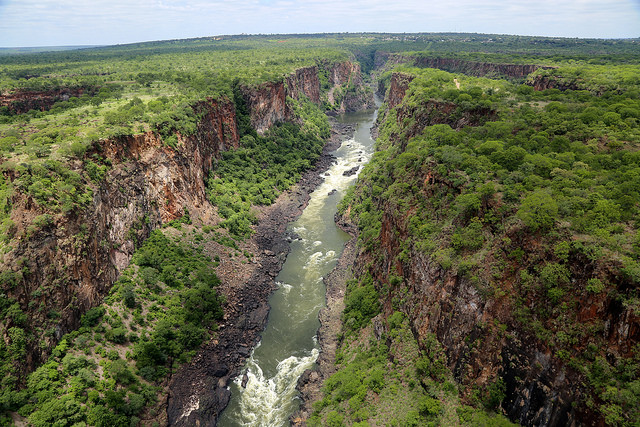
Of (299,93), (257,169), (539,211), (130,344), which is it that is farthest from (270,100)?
(539,211)

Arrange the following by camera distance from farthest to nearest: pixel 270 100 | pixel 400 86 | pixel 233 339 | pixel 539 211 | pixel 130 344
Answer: pixel 400 86, pixel 270 100, pixel 233 339, pixel 130 344, pixel 539 211

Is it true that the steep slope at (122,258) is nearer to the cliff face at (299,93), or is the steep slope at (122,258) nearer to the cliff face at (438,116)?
the cliff face at (299,93)

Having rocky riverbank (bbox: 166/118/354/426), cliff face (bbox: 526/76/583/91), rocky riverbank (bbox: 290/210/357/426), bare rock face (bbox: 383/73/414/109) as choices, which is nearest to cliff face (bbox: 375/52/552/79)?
cliff face (bbox: 526/76/583/91)

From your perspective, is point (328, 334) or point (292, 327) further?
point (292, 327)

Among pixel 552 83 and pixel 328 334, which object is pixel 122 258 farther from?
pixel 552 83

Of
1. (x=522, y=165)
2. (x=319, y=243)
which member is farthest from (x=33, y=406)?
(x=522, y=165)

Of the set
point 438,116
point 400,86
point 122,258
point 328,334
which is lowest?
point 328,334

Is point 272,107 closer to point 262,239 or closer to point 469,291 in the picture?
point 262,239
